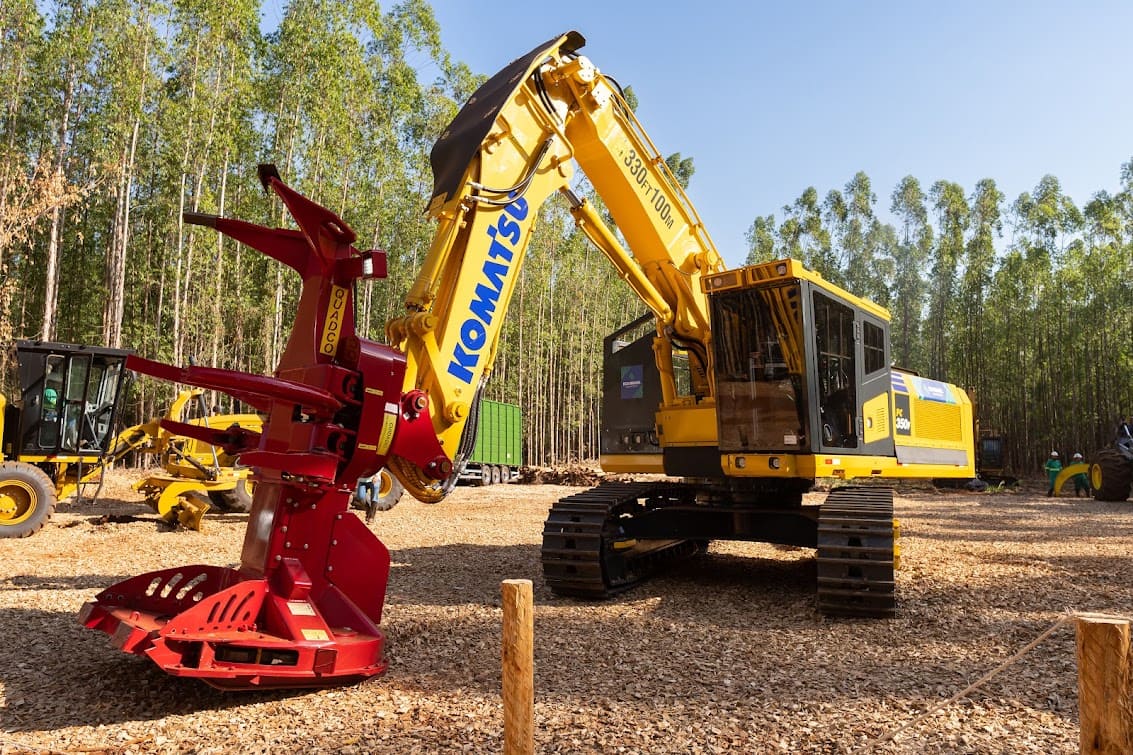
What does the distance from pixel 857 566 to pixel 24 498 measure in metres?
10.0

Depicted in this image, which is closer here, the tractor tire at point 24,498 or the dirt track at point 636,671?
the dirt track at point 636,671

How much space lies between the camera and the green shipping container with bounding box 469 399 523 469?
24047mm

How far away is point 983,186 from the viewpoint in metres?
39.4

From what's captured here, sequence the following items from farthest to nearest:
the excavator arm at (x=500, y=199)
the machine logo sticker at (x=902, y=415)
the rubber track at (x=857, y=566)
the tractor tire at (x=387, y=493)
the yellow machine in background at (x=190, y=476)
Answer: the tractor tire at (x=387, y=493) → the yellow machine in background at (x=190, y=476) → the machine logo sticker at (x=902, y=415) → the rubber track at (x=857, y=566) → the excavator arm at (x=500, y=199)

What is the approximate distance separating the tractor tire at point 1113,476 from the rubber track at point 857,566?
16.9m

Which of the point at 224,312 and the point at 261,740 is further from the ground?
the point at 224,312

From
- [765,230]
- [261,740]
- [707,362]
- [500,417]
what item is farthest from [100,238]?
[765,230]

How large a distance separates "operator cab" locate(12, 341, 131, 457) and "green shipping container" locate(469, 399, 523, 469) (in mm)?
12929

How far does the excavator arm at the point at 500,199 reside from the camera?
4.25 m

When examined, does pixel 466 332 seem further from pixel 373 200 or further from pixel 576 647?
pixel 373 200

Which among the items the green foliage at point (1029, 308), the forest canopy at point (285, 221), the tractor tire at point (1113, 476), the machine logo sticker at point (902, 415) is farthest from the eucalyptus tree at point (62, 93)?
the green foliage at point (1029, 308)

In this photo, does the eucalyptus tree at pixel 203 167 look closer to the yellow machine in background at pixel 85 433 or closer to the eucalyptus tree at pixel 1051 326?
the yellow machine in background at pixel 85 433

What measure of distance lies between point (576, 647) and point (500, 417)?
20489 millimetres

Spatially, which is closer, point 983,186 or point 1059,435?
point 1059,435
